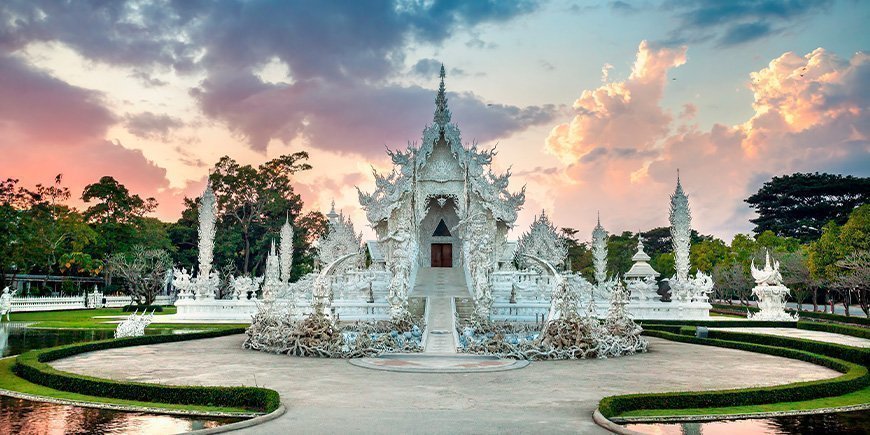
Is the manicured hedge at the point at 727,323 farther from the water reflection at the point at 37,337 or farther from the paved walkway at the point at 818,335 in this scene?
the water reflection at the point at 37,337

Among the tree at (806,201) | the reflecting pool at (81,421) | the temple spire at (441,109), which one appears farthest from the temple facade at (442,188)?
the tree at (806,201)

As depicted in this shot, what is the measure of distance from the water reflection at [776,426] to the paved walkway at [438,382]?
1.07m

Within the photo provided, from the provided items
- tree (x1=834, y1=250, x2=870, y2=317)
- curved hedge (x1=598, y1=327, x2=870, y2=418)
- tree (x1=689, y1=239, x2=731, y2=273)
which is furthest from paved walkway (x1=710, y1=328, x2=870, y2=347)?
tree (x1=689, y1=239, x2=731, y2=273)

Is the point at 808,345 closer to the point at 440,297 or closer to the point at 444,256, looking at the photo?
the point at 440,297

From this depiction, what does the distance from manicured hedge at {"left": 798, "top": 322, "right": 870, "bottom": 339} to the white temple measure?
4.06 m

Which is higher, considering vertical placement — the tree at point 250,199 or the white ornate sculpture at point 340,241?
the tree at point 250,199

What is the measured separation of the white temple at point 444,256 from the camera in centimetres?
2419

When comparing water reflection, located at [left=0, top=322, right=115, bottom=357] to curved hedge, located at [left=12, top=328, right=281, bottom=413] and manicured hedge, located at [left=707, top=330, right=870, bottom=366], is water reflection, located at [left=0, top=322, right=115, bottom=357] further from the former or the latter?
manicured hedge, located at [left=707, top=330, right=870, bottom=366]

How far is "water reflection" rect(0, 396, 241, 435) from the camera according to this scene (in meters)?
8.09

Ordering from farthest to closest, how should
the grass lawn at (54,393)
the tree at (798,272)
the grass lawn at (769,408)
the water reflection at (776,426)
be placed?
the tree at (798,272)
the grass lawn at (54,393)
the grass lawn at (769,408)
the water reflection at (776,426)

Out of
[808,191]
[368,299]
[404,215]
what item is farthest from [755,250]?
[368,299]

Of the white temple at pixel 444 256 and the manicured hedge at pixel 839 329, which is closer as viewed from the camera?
the manicured hedge at pixel 839 329

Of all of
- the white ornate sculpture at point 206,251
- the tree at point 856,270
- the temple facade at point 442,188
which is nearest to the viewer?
the tree at point 856,270

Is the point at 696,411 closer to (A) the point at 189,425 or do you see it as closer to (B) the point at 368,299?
(A) the point at 189,425
